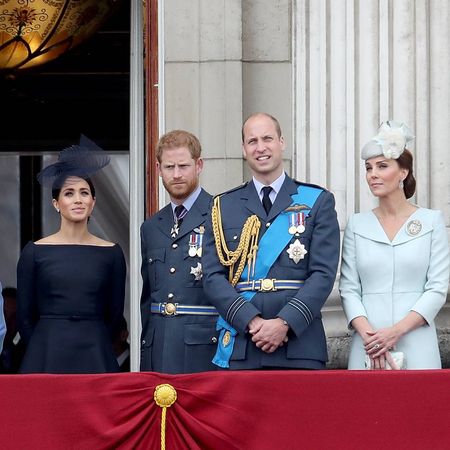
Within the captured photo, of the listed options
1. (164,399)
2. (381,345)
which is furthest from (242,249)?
(164,399)

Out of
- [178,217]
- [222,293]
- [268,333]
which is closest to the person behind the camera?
[268,333]

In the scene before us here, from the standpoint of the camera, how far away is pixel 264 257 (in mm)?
6340

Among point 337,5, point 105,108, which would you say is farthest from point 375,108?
point 105,108

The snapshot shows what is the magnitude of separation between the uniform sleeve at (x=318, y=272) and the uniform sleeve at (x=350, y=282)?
0.21 m

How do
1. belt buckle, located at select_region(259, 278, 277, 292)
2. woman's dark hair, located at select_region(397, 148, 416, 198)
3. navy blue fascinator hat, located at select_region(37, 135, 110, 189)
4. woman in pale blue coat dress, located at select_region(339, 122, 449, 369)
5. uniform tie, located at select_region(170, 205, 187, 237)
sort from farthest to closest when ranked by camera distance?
navy blue fascinator hat, located at select_region(37, 135, 110, 189) → uniform tie, located at select_region(170, 205, 187, 237) → woman's dark hair, located at select_region(397, 148, 416, 198) → woman in pale blue coat dress, located at select_region(339, 122, 449, 369) → belt buckle, located at select_region(259, 278, 277, 292)

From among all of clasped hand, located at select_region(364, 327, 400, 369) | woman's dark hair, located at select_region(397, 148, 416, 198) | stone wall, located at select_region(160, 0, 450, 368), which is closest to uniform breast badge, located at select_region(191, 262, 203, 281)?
clasped hand, located at select_region(364, 327, 400, 369)

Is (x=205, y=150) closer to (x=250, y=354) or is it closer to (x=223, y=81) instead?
(x=223, y=81)

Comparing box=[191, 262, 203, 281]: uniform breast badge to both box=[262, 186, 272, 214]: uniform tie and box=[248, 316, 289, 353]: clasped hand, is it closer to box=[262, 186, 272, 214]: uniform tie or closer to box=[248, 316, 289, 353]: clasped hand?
box=[262, 186, 272, 214]: uniform tie

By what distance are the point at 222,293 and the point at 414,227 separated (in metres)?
0.88

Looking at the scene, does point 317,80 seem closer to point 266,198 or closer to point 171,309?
point 266,198

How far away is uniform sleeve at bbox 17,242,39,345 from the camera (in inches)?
273

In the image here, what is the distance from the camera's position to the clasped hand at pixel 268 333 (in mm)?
6129

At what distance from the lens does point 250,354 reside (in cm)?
622

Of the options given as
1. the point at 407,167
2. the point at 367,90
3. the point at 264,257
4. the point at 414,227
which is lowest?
the point at 264,257
